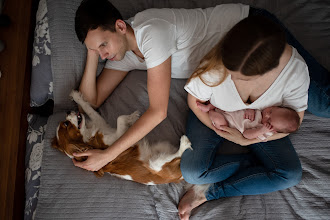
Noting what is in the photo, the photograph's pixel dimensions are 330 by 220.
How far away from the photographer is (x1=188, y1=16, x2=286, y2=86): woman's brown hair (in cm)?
101

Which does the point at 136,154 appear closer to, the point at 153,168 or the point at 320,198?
the point at 153,168

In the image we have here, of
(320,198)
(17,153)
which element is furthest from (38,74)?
(320,198)

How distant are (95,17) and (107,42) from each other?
0.13 meters

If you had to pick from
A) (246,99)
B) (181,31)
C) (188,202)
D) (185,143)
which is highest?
(181,31)

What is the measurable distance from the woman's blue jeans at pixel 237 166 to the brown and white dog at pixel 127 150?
0.10 metres

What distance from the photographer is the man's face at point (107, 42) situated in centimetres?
130

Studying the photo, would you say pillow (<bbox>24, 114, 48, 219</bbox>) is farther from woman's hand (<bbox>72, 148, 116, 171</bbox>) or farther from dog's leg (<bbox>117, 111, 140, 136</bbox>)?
dog's leg (<bbox>117, 111, 140, 136</bbox>)

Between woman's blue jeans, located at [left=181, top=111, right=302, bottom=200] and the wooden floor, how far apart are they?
120cm

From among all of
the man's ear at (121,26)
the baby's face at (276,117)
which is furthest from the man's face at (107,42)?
the baby's face at (276,117)

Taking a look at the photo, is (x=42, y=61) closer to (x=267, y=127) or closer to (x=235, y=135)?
(x=235, y=135)

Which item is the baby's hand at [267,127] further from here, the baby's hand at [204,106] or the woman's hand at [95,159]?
the woman's hand at [95,159]

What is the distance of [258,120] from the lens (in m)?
1.49

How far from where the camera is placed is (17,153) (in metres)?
1.89

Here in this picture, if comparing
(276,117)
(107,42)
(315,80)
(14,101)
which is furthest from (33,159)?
(315,80)
